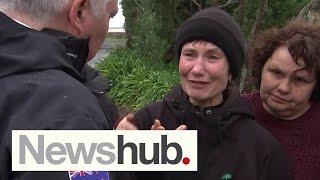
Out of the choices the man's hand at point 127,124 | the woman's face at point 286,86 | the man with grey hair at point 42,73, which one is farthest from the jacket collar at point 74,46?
the woman's face at point 286,86

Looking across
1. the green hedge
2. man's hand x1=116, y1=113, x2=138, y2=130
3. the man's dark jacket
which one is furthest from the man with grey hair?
the green hedge

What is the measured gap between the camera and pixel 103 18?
1.77 metres

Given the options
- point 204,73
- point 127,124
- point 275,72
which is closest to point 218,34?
point 204,73

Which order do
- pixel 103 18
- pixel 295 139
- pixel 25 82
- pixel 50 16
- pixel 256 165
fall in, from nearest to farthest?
1. pixel 25 82
2. pixel 50 16
3. pixel 103 18
4. pixel 256 165
5. pixel 295 139

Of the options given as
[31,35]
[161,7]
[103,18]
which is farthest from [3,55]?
[161,7]

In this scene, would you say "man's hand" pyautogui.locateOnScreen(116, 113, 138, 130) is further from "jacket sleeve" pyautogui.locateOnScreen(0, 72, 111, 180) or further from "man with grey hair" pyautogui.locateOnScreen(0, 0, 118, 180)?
"jacket sleeve" pyautogui.locateOnScreen(0, 72, 111, 180)

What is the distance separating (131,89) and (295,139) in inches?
330

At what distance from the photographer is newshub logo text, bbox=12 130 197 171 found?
1343 mm

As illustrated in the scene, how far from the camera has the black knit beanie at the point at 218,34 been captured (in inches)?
92.0

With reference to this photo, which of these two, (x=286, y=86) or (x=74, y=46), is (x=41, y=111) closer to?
(x=74, y=46)

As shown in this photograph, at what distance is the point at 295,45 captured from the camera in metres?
2.46

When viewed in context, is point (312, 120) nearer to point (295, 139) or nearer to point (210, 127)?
point (295, 139)

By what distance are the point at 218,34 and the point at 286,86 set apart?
0.41m

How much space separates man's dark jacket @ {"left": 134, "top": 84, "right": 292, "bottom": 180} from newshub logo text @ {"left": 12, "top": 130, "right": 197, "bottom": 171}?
0.36 metres
